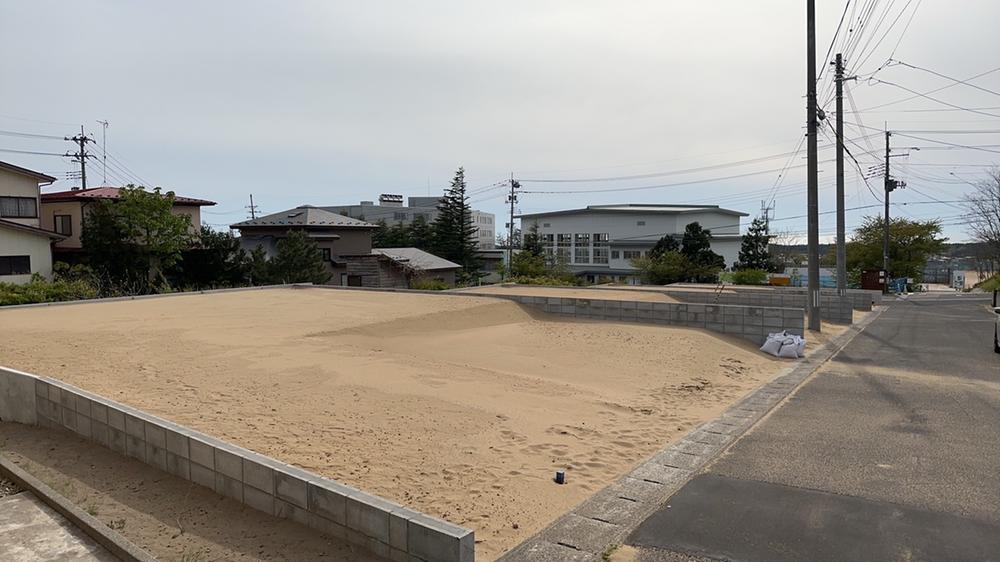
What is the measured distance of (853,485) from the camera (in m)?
4.16

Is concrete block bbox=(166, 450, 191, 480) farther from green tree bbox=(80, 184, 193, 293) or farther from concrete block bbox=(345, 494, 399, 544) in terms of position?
green tree bbox=(80, 184, 193, 293)

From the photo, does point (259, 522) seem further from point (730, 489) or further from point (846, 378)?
point (846, 378)

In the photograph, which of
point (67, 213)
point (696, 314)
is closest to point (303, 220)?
point (67, 213)

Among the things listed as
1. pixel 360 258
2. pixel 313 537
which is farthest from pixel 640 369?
pixel 360 258

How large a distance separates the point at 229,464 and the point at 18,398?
3306mm

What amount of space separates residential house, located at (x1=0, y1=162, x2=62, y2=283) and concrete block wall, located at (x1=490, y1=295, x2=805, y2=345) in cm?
1683

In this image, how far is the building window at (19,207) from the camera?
21281 mm

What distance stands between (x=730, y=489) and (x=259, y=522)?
9.86 feet

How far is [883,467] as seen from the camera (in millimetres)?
4520

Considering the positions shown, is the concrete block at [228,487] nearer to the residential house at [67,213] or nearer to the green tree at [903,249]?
the residential house at [67,213]

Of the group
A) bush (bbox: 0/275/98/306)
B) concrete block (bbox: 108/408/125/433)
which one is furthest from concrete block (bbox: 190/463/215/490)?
bush (bbox: 0/275/98/306)

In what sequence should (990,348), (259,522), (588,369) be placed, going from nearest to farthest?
(259,522) → (588,369) → (990,348)

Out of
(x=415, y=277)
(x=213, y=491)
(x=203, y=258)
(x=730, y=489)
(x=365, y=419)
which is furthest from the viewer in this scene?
(x=415, y=277)

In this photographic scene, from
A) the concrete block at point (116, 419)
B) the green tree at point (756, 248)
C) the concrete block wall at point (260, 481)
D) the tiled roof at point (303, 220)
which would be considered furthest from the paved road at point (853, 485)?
the green tree at point (756, 248)
